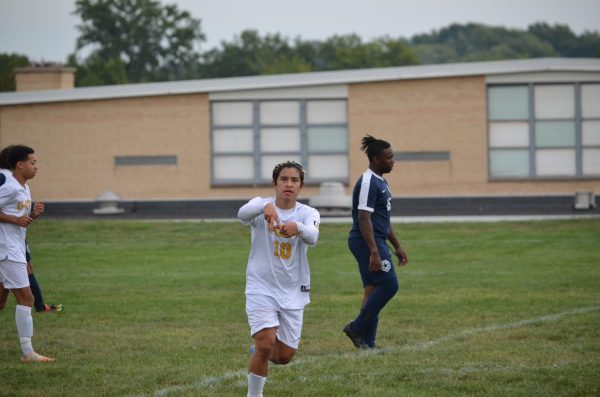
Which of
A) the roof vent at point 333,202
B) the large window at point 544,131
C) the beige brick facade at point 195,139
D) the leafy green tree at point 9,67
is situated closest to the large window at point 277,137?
the beige brick facade at point 195,139

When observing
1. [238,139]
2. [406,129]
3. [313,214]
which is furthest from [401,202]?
[313,214]

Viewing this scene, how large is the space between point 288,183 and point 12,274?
3.82 meters

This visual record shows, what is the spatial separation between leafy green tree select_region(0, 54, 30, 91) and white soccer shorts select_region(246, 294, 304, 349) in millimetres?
54629

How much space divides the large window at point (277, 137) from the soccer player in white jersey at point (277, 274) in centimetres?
2913

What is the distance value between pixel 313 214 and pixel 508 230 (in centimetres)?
1964

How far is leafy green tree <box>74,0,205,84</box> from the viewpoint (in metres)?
100

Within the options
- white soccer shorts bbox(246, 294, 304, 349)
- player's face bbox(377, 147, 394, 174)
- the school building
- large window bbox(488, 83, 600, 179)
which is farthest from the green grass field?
large window bbox(488, 83, 600, 179)

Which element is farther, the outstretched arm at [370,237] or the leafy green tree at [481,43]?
the leafy green tree at [481,43]

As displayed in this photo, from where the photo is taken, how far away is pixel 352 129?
3709 cm

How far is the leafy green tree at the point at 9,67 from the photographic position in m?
60.8

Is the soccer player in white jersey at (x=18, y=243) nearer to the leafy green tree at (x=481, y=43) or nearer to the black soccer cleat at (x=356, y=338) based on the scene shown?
the black soccer cleat at (x=356, y=338)

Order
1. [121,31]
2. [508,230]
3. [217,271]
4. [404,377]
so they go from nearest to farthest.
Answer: [404,377]
[217,271]
[508,230]
[121,31]

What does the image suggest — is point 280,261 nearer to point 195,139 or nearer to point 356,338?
point 356,338

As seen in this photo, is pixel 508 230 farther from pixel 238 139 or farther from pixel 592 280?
pixel 238 139
